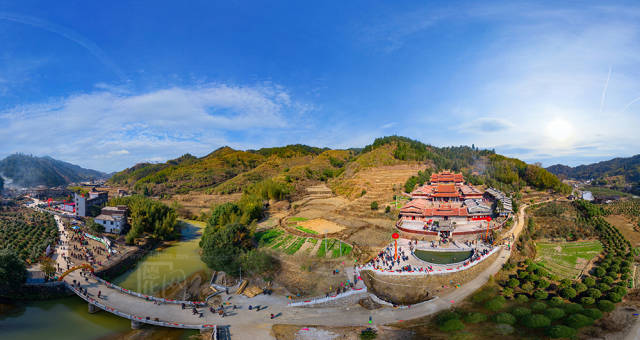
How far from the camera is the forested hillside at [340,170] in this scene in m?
69.4

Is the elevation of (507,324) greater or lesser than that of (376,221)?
lesser

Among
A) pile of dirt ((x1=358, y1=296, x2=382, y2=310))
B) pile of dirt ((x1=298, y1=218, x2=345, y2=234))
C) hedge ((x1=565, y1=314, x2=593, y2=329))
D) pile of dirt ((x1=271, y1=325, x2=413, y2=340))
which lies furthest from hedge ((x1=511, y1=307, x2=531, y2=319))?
pile of dirt ((x1=298, y1=218, x2=345, y2=234))

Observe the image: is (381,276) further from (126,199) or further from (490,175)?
(490,175)

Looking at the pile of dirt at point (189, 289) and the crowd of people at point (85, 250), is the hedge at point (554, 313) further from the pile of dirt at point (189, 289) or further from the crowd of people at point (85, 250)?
the crowd of people at point (85, 250)

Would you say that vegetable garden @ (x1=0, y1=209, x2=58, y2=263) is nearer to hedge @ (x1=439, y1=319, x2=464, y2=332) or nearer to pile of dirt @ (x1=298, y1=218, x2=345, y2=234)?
pile of dirt @ (x1=298, y1=218, x2=345, y2=234)

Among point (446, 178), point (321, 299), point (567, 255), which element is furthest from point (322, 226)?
point (567, 255)

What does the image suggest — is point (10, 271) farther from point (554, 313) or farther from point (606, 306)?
point (606, 306)

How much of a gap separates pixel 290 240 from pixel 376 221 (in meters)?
15.6

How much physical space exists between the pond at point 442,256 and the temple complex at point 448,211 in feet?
14.4

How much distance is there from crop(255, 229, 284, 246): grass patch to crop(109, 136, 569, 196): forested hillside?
24.9 meters

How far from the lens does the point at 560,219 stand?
140 ft

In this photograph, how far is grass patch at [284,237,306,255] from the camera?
1423 inches

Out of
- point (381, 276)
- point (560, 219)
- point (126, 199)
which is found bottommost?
point (381, 276)

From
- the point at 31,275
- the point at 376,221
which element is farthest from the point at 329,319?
the point at 31,275
